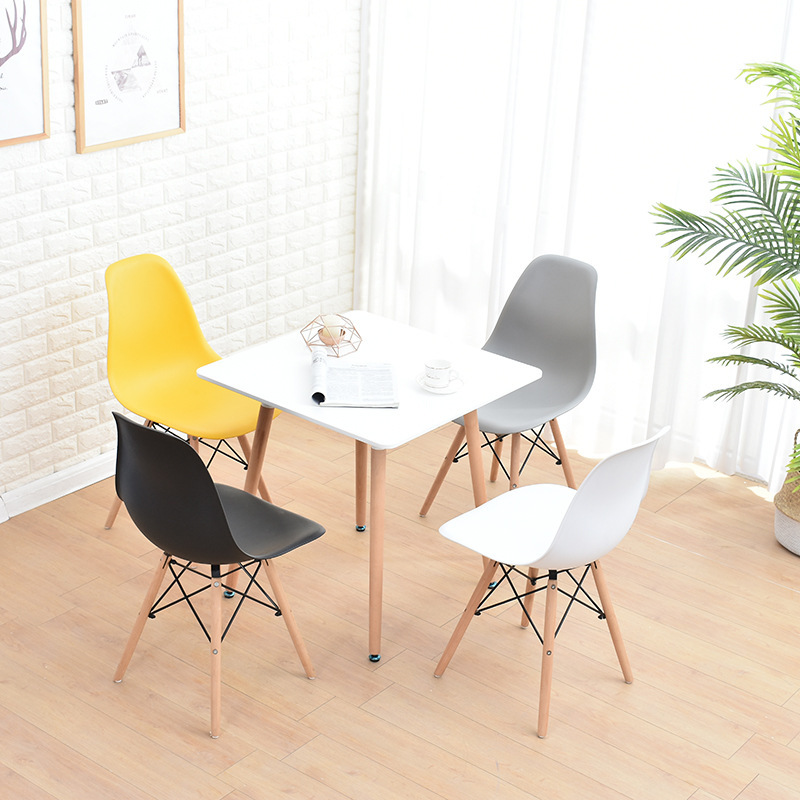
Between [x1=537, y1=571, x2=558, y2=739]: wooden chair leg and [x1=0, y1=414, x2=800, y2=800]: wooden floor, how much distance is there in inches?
2.2

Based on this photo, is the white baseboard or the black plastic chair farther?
the white baseboard

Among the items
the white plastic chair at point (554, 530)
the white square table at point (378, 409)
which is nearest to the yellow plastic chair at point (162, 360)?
the white square table at point (378, 409)

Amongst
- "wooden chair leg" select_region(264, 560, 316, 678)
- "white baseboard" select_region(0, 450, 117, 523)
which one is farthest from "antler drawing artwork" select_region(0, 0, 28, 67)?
"wooden chair leg" select_region(264, 560, 316, 678)

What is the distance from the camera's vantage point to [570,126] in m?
4.14

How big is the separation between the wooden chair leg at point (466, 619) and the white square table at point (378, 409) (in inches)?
7.1

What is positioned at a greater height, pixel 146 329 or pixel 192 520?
pixel 146 329

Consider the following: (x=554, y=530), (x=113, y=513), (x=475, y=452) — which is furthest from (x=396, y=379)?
(x=113, y=513)

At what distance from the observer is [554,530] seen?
9.64ft

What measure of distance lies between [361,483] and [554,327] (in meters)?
0.82

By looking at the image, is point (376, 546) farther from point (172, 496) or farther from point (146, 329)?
point (146, 329)

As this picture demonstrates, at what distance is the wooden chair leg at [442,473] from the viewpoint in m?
3.76

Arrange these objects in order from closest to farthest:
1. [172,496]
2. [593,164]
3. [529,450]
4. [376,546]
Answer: [172,496]
[376,546]
[593,164]
[529,450]

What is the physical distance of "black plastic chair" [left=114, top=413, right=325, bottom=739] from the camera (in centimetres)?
261

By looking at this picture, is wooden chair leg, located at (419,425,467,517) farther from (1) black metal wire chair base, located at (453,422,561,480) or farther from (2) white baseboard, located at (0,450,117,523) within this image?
(2) white baseboard, located at (0,450,117,523)
